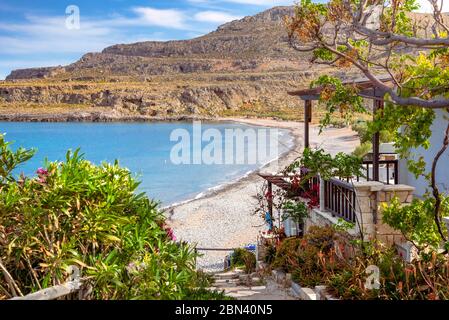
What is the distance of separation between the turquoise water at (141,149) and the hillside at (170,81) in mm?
4965

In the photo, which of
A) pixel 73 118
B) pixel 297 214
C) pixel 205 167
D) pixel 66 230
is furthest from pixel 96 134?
pixel 66 230

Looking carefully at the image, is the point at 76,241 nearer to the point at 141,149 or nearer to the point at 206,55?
the point at 141,149

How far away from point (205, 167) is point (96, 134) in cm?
3399

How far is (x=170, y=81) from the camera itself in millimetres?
100438

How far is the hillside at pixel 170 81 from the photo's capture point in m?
88.8

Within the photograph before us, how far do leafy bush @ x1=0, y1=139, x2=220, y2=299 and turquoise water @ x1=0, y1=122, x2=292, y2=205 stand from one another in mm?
22384

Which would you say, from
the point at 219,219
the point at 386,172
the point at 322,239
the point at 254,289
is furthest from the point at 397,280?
the point at 219,219

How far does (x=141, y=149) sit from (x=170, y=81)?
39742 mm

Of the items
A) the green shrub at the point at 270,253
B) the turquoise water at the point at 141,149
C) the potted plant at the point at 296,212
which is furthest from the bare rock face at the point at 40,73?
the green shrub at the point at 270,253

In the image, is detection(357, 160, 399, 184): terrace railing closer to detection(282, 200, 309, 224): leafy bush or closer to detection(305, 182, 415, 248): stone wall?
detection(282, 200, 309, 224): leafy bush

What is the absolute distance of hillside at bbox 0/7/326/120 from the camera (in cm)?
8875

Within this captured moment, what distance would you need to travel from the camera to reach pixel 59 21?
4820 millimetres

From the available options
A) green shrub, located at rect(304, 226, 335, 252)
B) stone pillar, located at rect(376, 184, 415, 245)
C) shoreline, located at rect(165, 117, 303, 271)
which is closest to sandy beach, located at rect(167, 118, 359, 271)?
shoreline, located at rect(165, 117, 303, 271)

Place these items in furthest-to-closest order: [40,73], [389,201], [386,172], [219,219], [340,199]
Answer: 1. [40,73]
2. [219,219]
3. [386,172]
4. [340,199]
5. [389,201]
